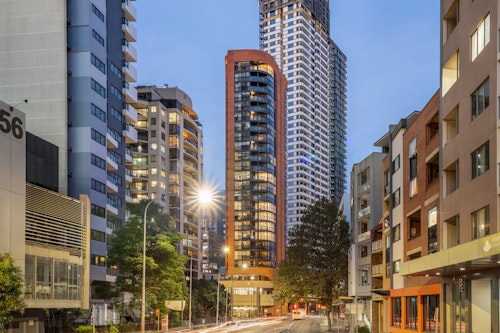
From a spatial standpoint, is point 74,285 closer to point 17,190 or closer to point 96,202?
point 17,190

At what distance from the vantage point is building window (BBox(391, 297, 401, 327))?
53131 mm

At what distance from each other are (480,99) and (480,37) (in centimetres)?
309

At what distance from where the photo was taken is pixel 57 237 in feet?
165

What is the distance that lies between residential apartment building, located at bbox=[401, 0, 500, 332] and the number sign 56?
2558cm

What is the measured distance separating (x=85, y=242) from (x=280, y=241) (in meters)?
146

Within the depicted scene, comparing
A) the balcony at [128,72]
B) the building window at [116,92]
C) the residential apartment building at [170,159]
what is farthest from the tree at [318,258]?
the residential apartment building at [170,159]

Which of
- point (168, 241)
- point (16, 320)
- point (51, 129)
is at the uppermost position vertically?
point (51, 129)

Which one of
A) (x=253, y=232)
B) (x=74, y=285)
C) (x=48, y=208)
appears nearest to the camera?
(x=48, y=208)

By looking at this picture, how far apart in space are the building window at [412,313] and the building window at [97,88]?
4227cm

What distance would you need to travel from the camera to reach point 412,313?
4806 centimetres

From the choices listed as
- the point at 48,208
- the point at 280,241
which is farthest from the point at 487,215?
the point at 280,241

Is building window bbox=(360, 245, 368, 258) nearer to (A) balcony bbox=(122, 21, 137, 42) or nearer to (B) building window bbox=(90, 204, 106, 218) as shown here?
(B) building window bbox=(90, 204, 106, 218)

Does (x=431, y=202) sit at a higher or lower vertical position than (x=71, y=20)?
lower

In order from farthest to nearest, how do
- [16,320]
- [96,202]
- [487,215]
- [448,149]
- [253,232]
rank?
[253,232] < [96,202] < [16,320] < [448,149] < [487,215]
